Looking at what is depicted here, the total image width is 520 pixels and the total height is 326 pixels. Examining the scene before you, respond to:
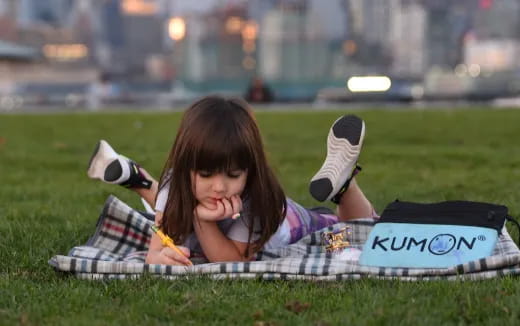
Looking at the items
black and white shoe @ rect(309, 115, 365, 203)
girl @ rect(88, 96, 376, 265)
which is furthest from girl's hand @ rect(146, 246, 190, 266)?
black and white shoe @ rect(309, 115, 365, 203)

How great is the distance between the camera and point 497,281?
3.73 metres

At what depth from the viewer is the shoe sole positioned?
5000 millimetres

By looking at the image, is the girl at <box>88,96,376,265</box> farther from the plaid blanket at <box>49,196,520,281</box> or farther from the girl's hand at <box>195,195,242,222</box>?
the plaid blanket at <box>49,196,520,281</box>

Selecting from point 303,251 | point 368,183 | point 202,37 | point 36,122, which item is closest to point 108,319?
point 303,251

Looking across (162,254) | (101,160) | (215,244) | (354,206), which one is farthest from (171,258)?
(354,206)

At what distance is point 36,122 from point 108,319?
1520cm

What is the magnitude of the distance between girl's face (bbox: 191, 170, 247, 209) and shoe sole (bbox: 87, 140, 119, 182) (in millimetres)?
1064

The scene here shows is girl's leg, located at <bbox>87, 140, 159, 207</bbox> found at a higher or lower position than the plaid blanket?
higher

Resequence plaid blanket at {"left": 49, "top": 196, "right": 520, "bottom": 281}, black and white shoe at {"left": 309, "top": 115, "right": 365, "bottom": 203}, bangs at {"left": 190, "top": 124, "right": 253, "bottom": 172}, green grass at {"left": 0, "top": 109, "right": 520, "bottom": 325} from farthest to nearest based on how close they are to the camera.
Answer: black and white shoe at {"left": 309, "top": 115, "right": 365, "bottom": 203}, bangs at {"left": 190, "top": 124, "right": 253, "bottom": 172}, plaid blanket at {"left": 49, "top": 196, "right": 520, "bottom": 281}, green grass at {"left": 0, "top": 109, "right": 520, "bottom": 325}

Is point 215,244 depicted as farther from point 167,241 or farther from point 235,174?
point 235,174

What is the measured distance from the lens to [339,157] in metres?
4.45

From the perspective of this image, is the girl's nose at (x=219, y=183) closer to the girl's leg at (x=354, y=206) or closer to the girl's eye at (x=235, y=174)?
the girl's eye at (x=235, y=174)

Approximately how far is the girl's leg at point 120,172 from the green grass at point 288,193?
42 centimetres

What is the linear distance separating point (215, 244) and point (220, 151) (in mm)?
532
